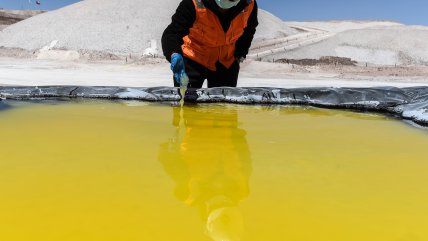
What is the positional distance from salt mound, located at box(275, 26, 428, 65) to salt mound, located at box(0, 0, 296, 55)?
108 inches

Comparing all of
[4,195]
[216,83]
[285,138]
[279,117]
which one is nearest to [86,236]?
[4,195]

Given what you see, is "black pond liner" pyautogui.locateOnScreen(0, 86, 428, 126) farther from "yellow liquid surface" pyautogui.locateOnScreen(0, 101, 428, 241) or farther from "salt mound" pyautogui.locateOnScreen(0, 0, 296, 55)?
"salt mound" pyautogui.locateOnScreen(0, 0, 296, 55)

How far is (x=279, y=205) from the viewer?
0.85 m

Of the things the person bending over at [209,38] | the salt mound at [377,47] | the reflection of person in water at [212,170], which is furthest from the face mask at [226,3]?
the salt mound at [377,47]

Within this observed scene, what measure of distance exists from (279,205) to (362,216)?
16cm

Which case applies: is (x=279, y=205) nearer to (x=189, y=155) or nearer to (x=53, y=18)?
(x=189, y=155)

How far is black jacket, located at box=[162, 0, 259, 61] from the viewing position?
243 centimetres

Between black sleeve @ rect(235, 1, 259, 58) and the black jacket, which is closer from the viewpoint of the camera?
the black jacket

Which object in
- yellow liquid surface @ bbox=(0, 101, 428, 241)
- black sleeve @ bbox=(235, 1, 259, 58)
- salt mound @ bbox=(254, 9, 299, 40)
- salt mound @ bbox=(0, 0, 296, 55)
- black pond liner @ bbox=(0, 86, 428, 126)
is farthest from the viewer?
salt mound @ bbox=(254, 9, 299, 40)

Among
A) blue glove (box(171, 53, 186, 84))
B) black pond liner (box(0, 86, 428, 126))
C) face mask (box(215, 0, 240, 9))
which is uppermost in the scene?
face mask (box(215, 0, 240, 9))

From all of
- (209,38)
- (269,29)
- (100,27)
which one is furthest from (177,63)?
(269,29)

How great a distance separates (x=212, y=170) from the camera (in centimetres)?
108

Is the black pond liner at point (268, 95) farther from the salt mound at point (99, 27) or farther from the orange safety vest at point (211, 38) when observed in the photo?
the salt mound at point (99, 27)

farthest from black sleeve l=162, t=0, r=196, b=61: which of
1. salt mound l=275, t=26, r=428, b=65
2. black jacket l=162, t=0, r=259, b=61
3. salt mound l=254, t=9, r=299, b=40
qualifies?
salt mound l=254, t=9, r=299, b=40
